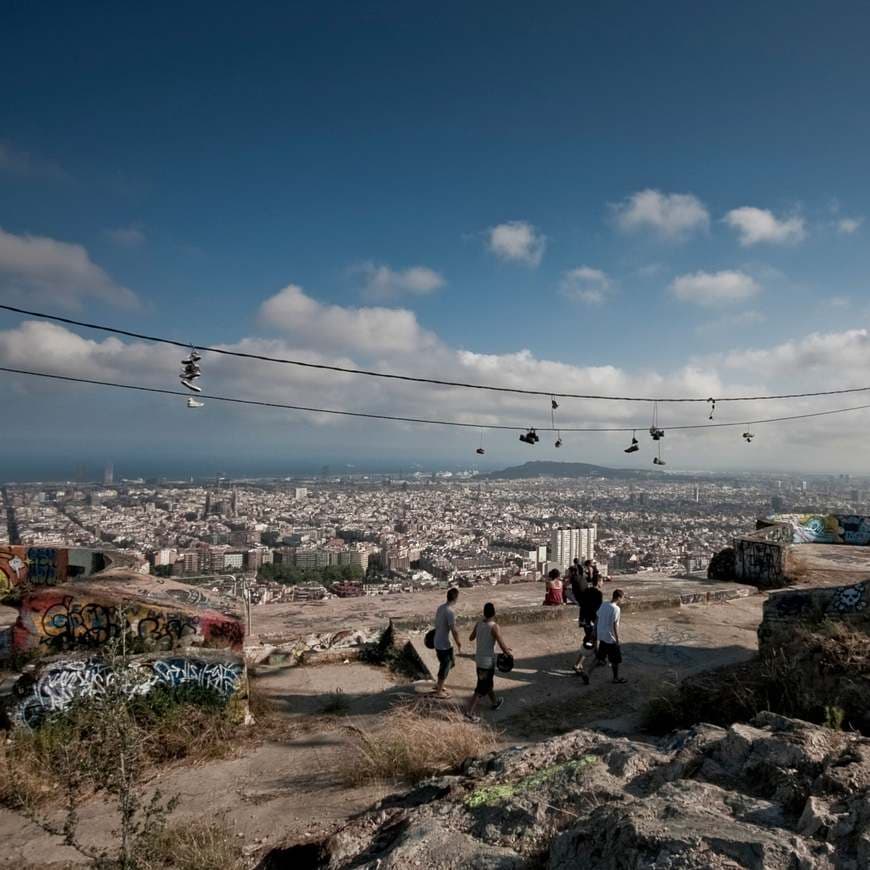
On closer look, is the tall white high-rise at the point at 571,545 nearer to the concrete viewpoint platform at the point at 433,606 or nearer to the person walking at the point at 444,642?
the concrete viewpoint platform at the point at 433,606

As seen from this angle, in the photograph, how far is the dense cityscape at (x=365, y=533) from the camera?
19875 millimetres

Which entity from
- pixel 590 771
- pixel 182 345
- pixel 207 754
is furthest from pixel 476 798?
pixel 182 345

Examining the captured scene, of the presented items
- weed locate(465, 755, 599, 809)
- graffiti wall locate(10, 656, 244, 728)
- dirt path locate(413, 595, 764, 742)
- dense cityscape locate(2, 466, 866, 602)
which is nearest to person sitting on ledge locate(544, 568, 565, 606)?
dirt path locate(413, 595, 764, 742)

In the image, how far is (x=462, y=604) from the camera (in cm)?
1070

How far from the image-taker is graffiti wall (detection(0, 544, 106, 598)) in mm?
12125

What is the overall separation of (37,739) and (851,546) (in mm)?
22683

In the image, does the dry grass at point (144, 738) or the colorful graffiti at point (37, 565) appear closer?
the dry grass at point (144, 738)

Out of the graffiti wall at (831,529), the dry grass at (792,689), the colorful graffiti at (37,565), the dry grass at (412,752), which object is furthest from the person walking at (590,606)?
the graffiti wall at (831,529)

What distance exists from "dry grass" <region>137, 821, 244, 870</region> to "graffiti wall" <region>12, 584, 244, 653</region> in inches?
177

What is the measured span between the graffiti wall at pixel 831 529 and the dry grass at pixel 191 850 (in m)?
20.4

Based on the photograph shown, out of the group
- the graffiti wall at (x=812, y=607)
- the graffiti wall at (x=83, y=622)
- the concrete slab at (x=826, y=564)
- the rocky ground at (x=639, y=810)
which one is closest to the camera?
the rocky ground at (x=639, y=810)

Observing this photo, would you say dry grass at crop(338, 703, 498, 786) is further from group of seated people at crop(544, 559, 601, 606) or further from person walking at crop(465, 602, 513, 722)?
group of seated people at crop(544, 559, 601, 606)

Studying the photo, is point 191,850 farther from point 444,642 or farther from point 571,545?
point 571,545

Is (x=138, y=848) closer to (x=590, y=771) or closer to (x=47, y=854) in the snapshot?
(x=47, y=854)
